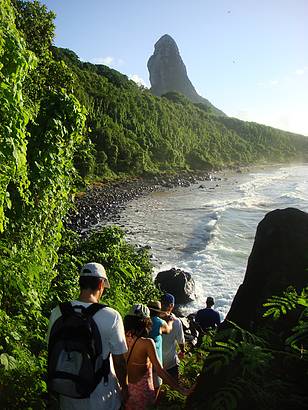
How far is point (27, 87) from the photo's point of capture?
6.82 m

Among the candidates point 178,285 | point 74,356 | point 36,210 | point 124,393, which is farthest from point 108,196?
point 74,356

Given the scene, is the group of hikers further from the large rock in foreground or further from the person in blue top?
the large rock in foreground

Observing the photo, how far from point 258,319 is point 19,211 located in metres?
4.03

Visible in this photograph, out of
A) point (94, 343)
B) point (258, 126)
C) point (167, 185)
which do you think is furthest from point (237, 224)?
point (258, 126)

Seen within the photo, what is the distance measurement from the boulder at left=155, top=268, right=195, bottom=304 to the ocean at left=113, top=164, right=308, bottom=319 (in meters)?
0.45

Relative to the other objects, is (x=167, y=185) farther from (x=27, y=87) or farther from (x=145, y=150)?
(x=27, y=87)

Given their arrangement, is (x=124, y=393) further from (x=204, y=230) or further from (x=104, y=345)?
(x=204, y=230)

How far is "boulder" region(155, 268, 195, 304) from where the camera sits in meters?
17.8

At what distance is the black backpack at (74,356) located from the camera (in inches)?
109

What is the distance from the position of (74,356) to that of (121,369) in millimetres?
487

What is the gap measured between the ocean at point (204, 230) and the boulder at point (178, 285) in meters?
0.45

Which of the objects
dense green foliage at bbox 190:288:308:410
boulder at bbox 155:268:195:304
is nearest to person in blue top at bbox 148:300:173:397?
dense green foliage at bbox 190:288:308:410

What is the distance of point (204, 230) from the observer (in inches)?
1328

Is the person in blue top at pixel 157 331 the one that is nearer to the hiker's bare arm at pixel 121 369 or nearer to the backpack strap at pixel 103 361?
the hiker's bare arm at pixel 121 369
